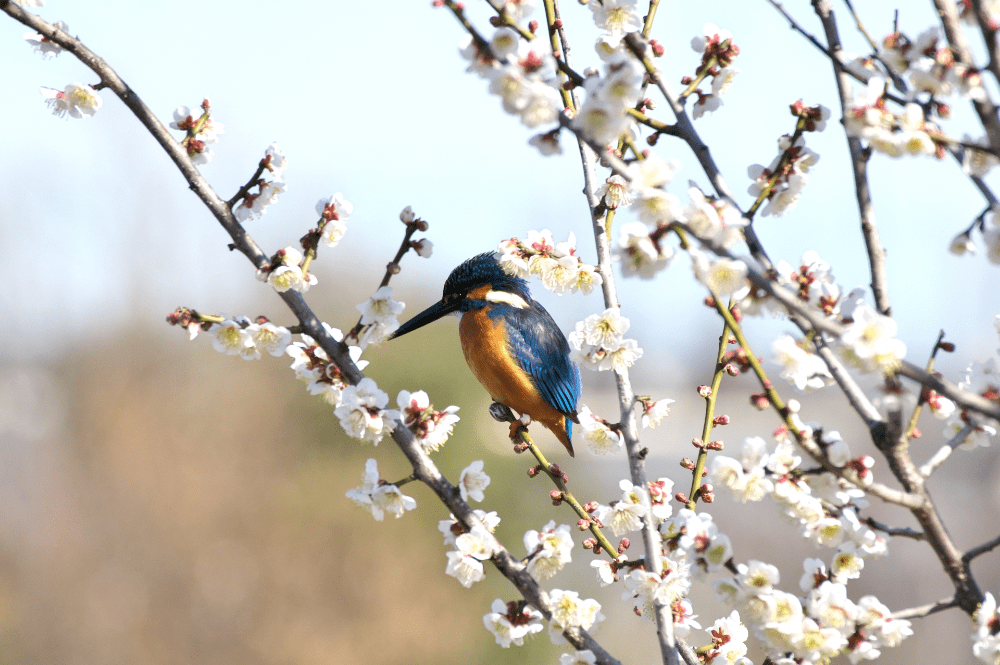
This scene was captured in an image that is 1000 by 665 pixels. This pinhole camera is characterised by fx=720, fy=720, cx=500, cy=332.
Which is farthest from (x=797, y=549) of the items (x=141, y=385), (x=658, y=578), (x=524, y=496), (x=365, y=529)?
(x=658, y=578)

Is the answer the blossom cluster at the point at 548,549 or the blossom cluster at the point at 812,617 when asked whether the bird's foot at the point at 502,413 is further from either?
the blossom cluster at the point at 812,617

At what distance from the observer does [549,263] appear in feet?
4.19

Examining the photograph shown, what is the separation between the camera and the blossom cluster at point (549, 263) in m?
1.26

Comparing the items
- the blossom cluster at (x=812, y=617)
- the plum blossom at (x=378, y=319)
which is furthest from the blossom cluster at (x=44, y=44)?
the blossom cluster at (x=812, y=617)

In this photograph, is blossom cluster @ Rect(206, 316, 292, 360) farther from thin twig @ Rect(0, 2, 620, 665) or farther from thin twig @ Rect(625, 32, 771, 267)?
thin twig @ Rect(625, 32, 771, 267)

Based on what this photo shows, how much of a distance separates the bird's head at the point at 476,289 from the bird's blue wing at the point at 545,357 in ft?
0.24

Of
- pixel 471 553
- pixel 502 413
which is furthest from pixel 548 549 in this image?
pixel 502 413

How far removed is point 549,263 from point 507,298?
115cm

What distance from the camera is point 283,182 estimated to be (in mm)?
1257

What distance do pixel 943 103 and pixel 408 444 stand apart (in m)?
0.86

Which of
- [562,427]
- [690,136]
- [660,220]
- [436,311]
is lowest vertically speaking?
[660,220]

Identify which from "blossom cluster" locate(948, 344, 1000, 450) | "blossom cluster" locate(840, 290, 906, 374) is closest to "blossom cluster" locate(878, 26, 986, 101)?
"blossom cluster" locate(840, 290, 906, 374)

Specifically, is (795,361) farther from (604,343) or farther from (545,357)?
(545,357)

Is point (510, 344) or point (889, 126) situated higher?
point (510, 344)
